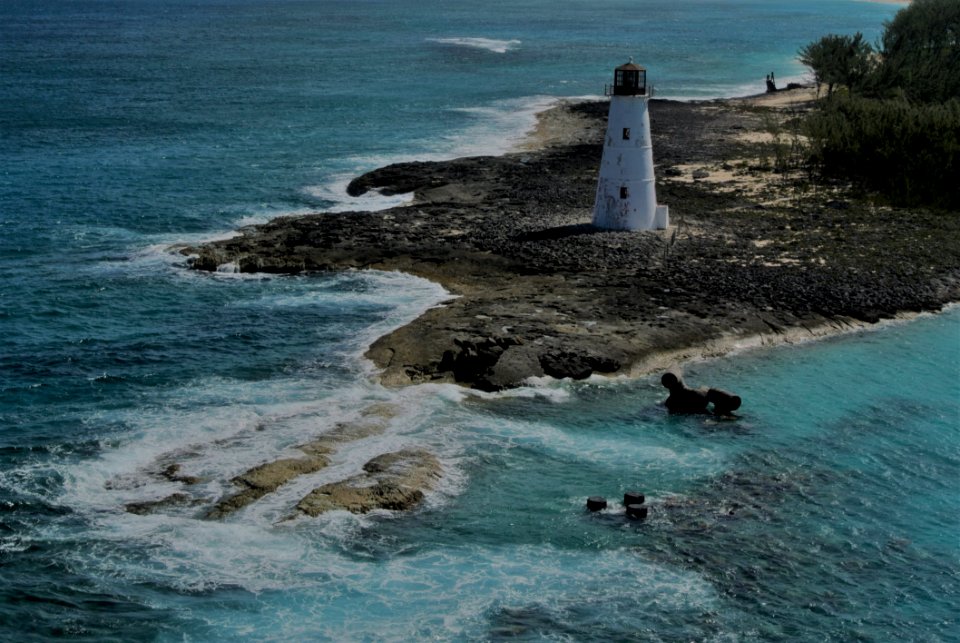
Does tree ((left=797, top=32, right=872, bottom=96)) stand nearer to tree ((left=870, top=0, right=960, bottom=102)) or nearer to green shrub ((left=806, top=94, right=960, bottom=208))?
tree ((left=870, top=0, right=960, bottom=102))

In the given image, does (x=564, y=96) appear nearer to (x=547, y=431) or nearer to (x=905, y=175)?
(x=905, y=175)

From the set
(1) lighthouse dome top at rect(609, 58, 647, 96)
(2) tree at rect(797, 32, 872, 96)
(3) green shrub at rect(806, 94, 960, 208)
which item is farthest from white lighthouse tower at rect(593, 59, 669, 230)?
(2) tree at rect(797, 32, 872, 96)

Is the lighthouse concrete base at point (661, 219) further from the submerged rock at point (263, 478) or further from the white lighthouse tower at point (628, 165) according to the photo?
the submerged rock at point (263, 478)

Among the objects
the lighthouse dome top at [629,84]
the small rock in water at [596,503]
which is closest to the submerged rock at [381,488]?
the small rock in water at [596,503]

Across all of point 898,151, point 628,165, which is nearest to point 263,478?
point 628,165

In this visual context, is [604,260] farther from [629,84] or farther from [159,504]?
[159,504]

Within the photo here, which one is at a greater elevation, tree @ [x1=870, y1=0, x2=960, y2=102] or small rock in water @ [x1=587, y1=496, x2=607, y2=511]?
tree @ [x1=870, y1=0, x2=960, y2=102]

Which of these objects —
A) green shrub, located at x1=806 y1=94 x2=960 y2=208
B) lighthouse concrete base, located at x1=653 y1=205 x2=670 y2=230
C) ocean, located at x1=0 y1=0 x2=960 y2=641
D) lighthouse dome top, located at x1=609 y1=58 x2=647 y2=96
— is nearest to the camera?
ocean, located at x1=0 y1=0 x2=960 y2=641

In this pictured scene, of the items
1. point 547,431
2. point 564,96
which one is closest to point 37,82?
point 564,96
